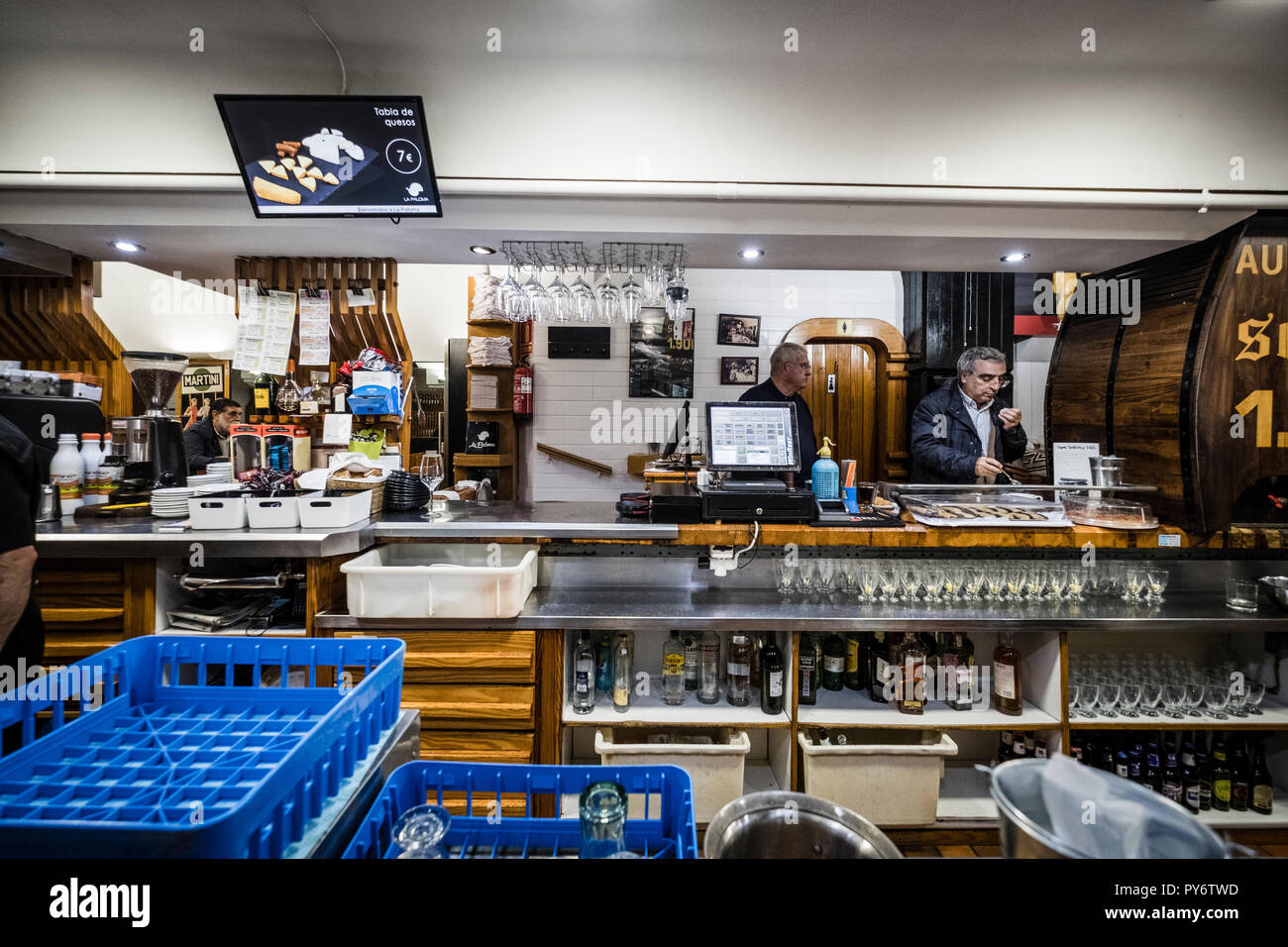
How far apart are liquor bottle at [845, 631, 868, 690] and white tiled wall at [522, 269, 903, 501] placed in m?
3.87

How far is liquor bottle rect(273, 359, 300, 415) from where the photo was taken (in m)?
3.94

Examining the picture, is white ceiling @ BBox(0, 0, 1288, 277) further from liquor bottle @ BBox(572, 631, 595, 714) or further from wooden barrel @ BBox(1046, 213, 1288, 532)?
liquor bottle @ BBox(572, 631, 595, 714)

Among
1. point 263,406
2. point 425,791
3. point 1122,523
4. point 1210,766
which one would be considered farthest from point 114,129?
point 1210,766

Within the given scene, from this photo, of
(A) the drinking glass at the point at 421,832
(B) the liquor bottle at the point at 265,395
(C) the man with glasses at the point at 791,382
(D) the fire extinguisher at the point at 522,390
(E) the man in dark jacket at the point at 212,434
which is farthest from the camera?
(D) the fire extinguisher at the point at 522,390

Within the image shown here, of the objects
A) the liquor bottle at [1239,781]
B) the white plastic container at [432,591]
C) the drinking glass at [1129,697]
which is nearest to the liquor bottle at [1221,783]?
the liquor bottle at [1239,781]

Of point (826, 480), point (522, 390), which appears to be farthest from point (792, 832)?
point (522, 390)

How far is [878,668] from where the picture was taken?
7.69 ft

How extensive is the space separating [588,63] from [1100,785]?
348cm

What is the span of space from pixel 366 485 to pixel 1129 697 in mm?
3356

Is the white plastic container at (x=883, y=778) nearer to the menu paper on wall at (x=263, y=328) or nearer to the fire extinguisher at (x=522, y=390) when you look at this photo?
the menu paper on wall at (x=263, y=328)

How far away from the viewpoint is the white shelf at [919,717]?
218 centimetres

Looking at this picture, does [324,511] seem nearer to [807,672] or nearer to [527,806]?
[527,806]

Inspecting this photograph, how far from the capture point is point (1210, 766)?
2.40 m

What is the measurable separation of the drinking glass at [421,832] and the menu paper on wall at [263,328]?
3.73m
